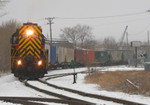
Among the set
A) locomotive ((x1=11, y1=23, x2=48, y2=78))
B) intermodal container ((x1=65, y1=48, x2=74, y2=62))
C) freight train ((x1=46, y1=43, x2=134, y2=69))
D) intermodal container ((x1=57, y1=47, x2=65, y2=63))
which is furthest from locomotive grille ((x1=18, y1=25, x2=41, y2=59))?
intermodal container ((x1=65, y1=48, x2=74, y2=62))

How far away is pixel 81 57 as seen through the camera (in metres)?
39.7

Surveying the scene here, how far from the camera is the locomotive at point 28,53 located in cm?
1516

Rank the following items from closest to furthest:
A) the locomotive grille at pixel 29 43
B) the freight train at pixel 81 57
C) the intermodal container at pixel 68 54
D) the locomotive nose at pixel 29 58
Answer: the locomotive nose at pixel 29 58, the locomotive grille at pixel 29 43, the freight train at pixel 81 57, the intermodal container at pixel 68 54

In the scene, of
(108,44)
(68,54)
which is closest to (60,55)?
(68,54)

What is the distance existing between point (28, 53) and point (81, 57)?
2448 centimetres

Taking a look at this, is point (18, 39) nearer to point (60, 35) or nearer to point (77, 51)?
point (77, 51)

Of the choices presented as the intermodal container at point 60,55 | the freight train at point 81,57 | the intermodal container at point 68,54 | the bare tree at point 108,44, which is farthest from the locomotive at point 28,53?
the bare tree at point 108,44

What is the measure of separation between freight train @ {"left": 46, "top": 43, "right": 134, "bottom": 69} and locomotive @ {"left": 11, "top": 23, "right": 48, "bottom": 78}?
7439 mm

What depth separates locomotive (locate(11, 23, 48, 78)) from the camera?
1516cm

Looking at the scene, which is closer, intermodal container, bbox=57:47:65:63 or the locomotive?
→ the locomotive

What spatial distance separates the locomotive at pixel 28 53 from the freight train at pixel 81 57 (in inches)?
293

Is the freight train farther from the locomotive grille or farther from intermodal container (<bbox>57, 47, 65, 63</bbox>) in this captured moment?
the locomotive grille

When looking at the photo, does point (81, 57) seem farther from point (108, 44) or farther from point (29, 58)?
point (108, 44)

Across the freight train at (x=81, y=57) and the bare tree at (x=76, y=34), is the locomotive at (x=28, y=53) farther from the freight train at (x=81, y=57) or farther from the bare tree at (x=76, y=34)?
the bare tree at (x=76, y=34)
